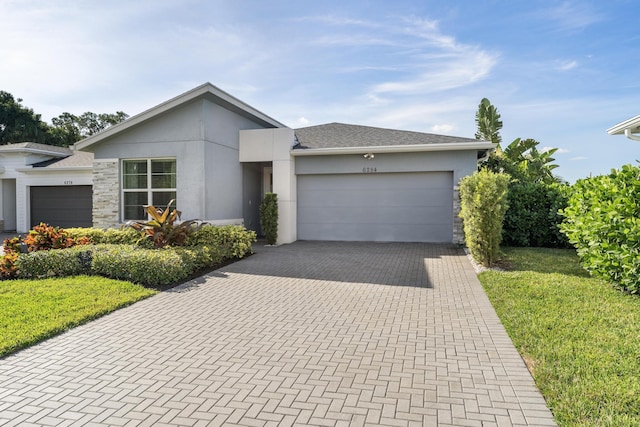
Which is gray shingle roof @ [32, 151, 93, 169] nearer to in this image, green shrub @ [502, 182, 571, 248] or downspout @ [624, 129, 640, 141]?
green shrub @ [502, 182, 571, 248]

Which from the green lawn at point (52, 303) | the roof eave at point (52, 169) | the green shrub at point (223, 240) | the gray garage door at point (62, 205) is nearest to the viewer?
the green lawn at point (52, 303)

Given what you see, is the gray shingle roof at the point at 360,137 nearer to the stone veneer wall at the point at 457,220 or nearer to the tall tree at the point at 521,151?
the stone veneer wall at the point at 457,220

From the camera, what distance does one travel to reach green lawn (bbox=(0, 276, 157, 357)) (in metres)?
5.20

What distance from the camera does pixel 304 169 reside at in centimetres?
1488

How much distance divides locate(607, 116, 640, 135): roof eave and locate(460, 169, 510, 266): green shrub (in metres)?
2.56

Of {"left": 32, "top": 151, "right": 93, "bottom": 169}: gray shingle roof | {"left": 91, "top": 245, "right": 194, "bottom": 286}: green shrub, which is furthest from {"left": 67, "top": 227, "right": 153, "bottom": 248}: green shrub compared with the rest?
{"left": 32, "top": 151, "right": 93, "bottom": 169}: gray shingle roof

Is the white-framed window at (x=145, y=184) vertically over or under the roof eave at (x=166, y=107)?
under

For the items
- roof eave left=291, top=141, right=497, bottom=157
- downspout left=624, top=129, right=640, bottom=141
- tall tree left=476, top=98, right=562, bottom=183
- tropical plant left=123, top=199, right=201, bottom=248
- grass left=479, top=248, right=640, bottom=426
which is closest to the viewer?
grass left=479, top=248, right=640, bottom=426

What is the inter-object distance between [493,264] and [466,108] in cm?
1461

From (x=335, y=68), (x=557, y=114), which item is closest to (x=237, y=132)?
(x=335, y=68)

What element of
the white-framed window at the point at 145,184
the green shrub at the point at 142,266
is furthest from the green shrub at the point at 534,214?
the white-framed window at the point at 145,184

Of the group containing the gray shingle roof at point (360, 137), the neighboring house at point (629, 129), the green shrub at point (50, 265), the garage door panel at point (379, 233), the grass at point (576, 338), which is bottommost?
the grass at point (576, 338)

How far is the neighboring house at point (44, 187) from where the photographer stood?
61.8 feet

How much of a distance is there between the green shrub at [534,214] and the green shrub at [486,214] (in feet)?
13.6
